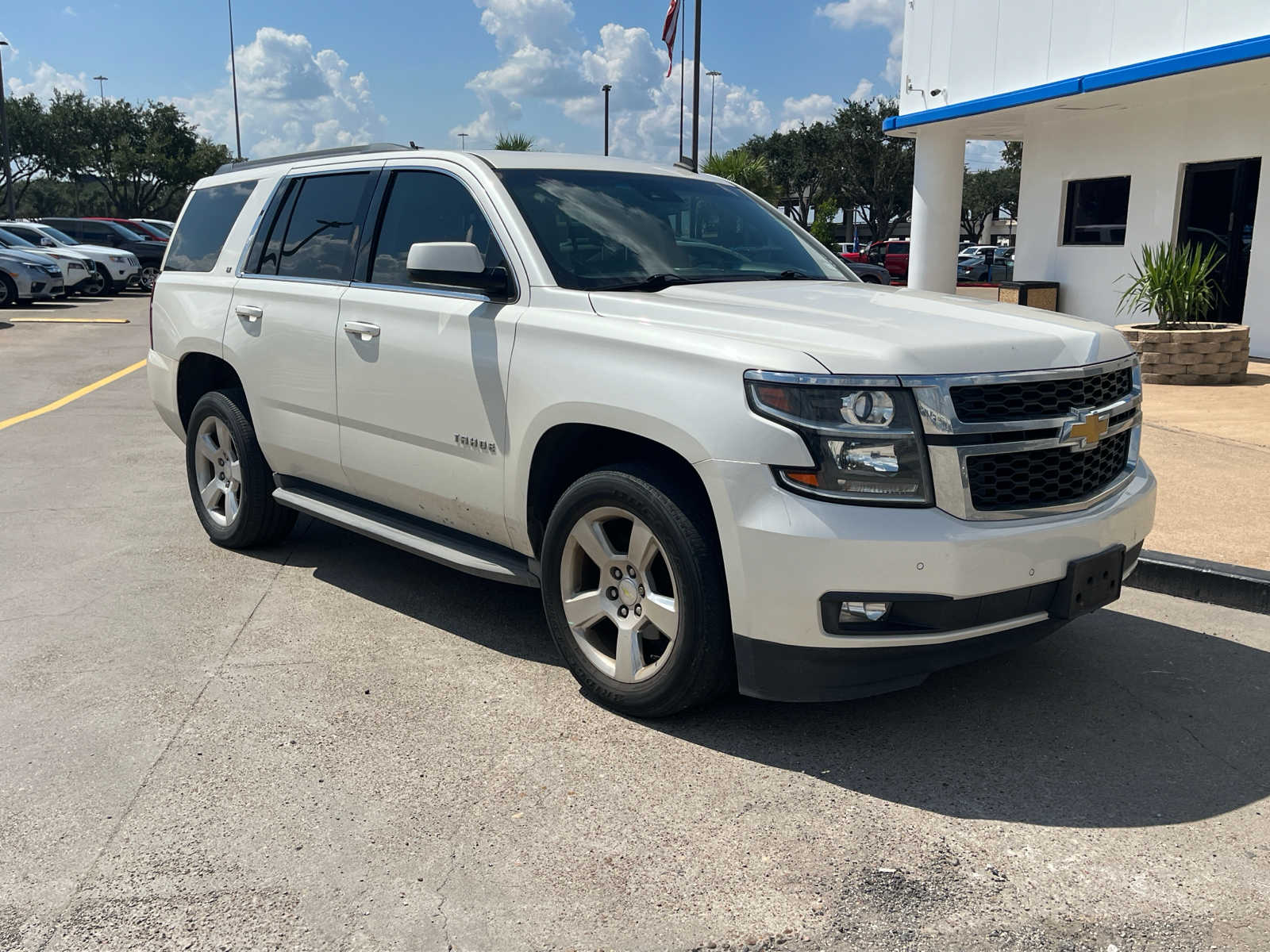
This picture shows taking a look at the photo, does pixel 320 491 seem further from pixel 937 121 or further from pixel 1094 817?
pixel 937 121

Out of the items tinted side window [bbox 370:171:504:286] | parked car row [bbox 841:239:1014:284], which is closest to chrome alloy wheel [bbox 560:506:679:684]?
tinted side window [bbox 370:171:504:286]

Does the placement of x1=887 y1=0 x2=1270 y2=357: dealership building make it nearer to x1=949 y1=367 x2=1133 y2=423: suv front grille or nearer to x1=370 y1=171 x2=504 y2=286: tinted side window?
x1=949 y1=367 x2=1133 y2=423: suv front grille

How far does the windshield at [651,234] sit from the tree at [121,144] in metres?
57.2

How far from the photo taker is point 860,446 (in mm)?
3348

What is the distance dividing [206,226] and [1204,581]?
5.33 m

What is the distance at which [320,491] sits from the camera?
549 centimetres

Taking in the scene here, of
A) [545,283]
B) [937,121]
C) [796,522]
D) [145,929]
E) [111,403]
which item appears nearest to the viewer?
[145,929]

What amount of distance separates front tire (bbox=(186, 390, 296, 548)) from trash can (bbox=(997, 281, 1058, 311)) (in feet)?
44.1

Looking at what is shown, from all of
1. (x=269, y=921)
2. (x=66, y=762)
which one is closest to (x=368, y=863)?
(x=269, y=921)

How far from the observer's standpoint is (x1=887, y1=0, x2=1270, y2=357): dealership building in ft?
45.5

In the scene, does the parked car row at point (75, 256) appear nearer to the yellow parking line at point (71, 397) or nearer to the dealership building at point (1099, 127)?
the yellow parking line at point (71, 397)

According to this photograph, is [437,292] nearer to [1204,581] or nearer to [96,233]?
[1204,581]

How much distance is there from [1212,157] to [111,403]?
43.6 feet

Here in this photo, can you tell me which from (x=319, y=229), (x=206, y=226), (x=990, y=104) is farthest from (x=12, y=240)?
(x=319, y=229)
